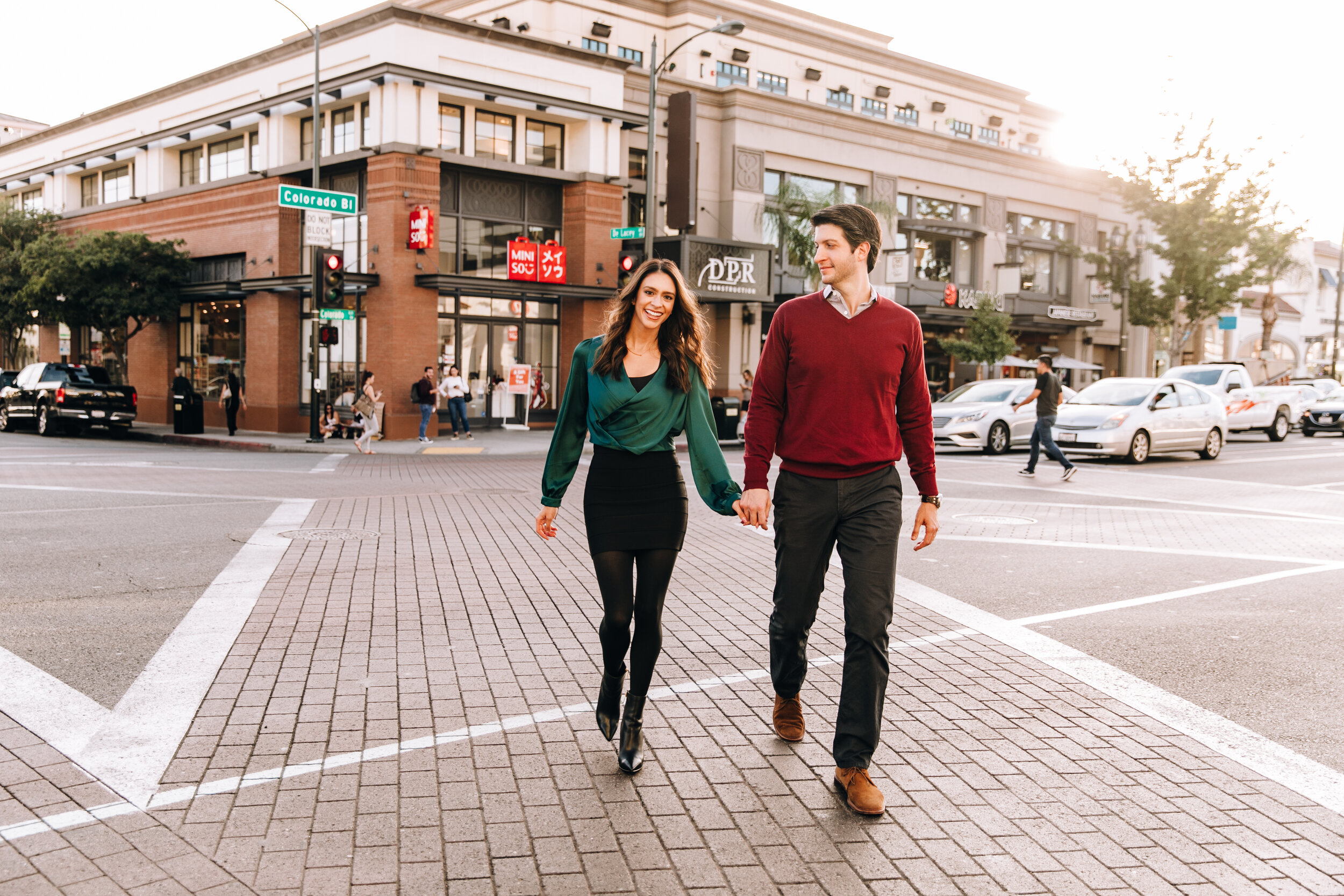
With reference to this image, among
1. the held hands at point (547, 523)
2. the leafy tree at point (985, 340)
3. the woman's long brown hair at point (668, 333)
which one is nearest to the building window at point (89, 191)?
the leafy tree at point (985, 340)

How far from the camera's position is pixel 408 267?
82.4 feet

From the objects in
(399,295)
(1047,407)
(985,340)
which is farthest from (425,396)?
(985,340)

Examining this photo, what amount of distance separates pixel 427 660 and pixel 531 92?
75.5ft

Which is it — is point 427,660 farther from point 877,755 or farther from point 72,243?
point 72,243

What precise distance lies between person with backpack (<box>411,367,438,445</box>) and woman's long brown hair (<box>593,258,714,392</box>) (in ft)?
64.8

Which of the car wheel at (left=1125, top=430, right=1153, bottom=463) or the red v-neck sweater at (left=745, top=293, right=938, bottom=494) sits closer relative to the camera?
the red v-neck sweater at (left=745, top=293, right=938, bottom=494)

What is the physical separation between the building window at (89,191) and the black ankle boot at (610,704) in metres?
38.2

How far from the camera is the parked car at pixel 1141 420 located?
1948cm

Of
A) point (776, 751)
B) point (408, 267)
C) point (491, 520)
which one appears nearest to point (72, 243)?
point (408, 267)

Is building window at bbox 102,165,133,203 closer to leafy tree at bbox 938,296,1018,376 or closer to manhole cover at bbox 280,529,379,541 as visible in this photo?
leafy tree at bbox 938,296,1018,376

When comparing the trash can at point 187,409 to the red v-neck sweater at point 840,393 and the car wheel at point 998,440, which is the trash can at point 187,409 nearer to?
the car wheel at point 998,440

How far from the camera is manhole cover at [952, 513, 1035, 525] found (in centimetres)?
1134

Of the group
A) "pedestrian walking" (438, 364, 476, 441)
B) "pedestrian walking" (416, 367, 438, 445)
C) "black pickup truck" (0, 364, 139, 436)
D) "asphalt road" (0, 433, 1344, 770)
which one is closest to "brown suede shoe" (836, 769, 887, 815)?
"asphalt road" (0, 433, 1344, 770)

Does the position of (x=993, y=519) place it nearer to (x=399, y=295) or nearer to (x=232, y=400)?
(x=399, y=295)
